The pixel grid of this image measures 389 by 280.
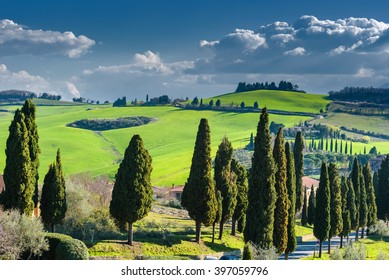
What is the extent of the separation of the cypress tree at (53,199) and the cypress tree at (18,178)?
3.09 meters

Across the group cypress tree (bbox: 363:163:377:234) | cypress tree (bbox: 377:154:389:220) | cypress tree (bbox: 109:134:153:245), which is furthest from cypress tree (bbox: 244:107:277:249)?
cypress tree (bbox: 377:154:389:220)

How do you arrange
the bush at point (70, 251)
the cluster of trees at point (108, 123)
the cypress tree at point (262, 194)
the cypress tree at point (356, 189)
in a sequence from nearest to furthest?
1. the bush at point (70, 251)
2. the cypress tree at point (262, 194)
3. the cypress tree at point (356, 189)
4. the cluster of trees at point (108, 123)

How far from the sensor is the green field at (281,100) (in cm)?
17188

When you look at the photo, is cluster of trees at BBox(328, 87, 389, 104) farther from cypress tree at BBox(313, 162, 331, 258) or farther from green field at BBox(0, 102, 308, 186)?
cypress tree at BBox(313, 162, 331, 258)

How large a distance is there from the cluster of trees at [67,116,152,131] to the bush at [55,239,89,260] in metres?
115

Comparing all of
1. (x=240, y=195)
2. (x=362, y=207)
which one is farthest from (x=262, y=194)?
(x=362, y=207)

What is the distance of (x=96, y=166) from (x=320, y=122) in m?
74.4

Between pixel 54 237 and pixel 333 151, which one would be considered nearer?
pixel 54 237

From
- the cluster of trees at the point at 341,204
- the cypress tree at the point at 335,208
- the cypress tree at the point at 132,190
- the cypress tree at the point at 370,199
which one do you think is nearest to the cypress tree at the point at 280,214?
the cypress tree at the point at 132,190

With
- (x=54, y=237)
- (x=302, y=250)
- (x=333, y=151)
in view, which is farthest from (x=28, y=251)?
(x=333, y=151)

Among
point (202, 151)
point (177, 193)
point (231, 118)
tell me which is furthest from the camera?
point (231, 118)

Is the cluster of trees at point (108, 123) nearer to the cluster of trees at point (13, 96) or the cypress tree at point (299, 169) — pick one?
the cluster of trees at point (13, 96)

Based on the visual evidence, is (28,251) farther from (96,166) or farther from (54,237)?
(96,166)

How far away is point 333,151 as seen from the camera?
13625cm
